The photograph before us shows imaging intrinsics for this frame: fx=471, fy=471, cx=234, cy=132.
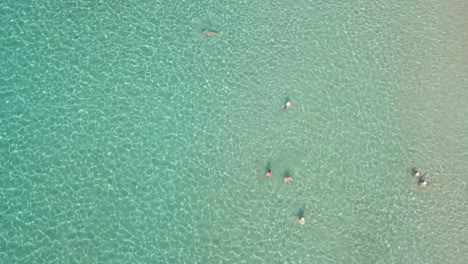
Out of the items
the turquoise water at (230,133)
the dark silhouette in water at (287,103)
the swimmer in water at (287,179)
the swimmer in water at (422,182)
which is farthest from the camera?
the dark silhouette in water at (287,103)

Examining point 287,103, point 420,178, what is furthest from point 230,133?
point 420,178

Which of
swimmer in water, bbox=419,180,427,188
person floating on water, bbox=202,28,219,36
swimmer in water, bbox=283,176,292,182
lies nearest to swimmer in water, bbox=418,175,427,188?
swimmer in water, bbox=419,180,427,188

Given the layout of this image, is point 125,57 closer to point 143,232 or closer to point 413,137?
point 143,232

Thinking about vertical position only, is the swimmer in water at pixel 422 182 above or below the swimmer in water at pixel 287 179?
above

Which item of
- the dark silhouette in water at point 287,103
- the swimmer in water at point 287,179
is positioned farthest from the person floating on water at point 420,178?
the dark silhouette in water at point 287,103

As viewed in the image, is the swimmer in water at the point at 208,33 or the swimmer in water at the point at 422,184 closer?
the swimmer in water at the point at 422,184

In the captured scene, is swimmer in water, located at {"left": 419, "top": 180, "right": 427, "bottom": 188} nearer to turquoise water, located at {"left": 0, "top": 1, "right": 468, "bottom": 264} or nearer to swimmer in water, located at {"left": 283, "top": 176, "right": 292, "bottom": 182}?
turquoise water, located at {"left": 0, "top": 1, "right": 468, "bottom": 264}

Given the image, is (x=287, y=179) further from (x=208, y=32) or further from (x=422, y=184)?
(x=208, y=32)

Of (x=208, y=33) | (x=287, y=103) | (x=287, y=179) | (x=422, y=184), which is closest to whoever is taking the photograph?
(x=287, y=179)

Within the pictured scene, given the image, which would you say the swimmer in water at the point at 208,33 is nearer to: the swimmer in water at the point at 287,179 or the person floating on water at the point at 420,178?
the swimmer in water at the point at 287,179
